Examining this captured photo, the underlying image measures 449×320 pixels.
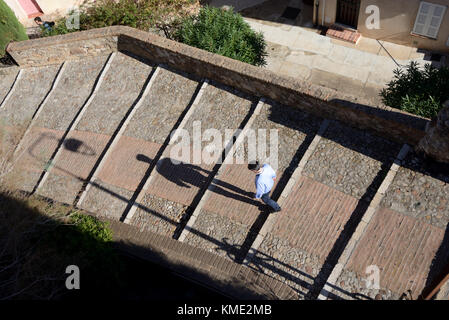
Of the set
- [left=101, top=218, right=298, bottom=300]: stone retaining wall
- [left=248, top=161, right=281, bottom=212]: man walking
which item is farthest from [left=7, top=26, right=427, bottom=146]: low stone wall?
[left=101, top=218, right=298, bottom=300]: stone retaining wall

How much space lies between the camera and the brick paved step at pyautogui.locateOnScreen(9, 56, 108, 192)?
12656 millimetres

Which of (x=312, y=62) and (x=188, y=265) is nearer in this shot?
(x=188, y=265)

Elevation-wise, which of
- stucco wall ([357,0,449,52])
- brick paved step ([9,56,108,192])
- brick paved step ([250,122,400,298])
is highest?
brick paved step ([9,56,108,192])

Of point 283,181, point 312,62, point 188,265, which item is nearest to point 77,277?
point 188,265

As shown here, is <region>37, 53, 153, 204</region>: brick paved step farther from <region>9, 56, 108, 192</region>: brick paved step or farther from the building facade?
the building facade

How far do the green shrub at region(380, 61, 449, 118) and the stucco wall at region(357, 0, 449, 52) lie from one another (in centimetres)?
550

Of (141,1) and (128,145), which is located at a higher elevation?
(141,1)

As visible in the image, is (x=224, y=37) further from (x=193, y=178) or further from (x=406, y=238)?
(x=406, y=238)

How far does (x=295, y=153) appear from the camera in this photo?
1064 cm

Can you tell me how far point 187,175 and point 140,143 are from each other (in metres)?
2.11

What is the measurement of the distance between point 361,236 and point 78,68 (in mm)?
11610

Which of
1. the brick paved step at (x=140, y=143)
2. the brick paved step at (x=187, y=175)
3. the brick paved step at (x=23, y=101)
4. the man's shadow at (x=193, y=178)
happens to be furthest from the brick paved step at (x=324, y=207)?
the brick paved step at (x=23, y=101)
